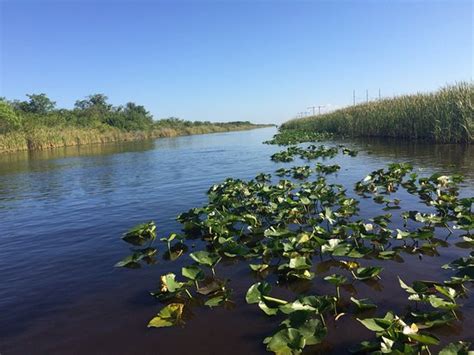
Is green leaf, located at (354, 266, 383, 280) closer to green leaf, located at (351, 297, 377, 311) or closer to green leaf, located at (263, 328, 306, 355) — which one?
green leaf, located at (351, 297, 377, 311)

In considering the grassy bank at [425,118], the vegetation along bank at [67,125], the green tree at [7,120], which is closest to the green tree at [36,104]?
the vegetation along bank at [67,125]

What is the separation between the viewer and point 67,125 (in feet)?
166

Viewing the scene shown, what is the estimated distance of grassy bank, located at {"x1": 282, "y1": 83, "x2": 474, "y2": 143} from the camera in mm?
15828

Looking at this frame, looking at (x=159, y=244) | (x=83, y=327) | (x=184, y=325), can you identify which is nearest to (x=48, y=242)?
(x=159, y=244)

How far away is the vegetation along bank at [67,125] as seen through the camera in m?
37.2

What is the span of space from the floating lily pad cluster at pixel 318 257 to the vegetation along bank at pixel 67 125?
35.6 metres

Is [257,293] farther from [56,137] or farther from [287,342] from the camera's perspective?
[56,137]

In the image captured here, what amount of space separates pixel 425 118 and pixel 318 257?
16801 mm

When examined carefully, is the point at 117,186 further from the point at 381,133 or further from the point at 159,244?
the point at 381,133

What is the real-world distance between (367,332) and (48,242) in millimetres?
6037

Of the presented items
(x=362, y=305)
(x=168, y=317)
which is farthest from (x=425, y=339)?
(x=168, y=317)

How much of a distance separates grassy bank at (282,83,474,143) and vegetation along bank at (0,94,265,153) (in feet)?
103

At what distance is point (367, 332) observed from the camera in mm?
3236

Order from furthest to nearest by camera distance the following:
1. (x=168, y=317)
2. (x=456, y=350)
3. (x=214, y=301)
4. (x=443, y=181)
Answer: (x=443, y=181)
(x=214, y=301)
(x=168, y=317)
(x=456, y=350)
